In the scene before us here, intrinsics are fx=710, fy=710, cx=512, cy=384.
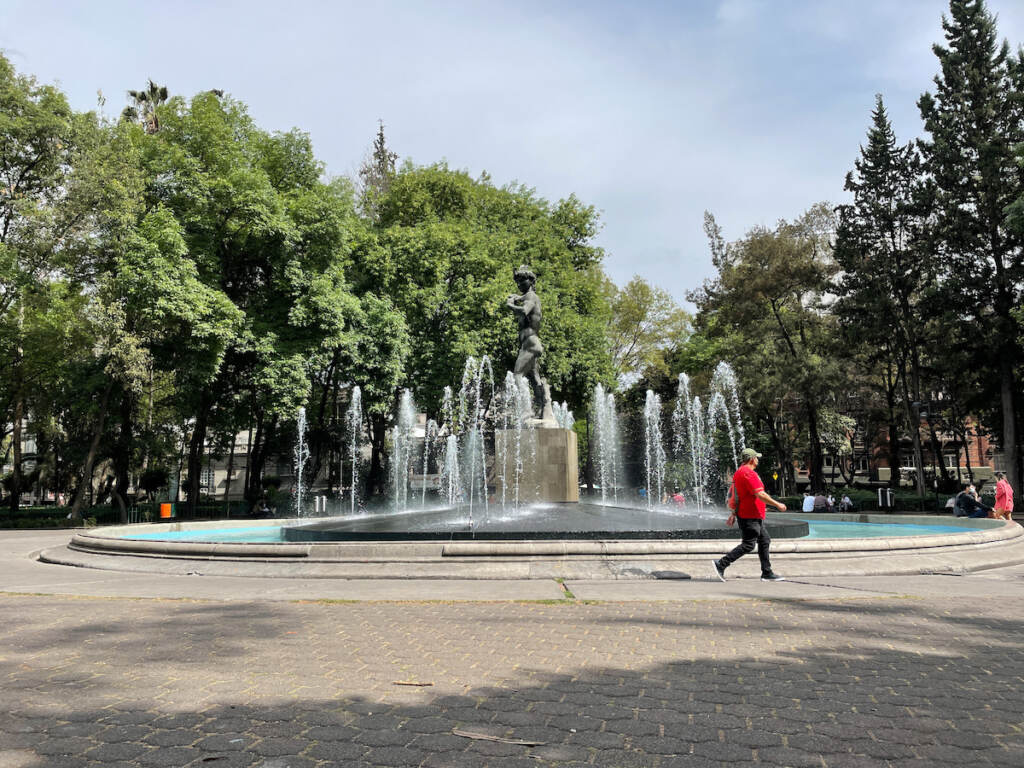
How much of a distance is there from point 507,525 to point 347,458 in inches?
1160

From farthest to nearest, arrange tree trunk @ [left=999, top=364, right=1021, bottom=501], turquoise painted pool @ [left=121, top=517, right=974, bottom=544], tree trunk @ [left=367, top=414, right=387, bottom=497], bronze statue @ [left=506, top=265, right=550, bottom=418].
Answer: tree trunk @ [left=367, top=414, right=387, bottom=497] → tree trunk @ [left=999, top=364, right=1021, bottom=501] → bronze statue @ [left=506, top=265, right=550, bottom=418] → turquoise painted pool @ [left=121, top=517, right=974, bottom=544]

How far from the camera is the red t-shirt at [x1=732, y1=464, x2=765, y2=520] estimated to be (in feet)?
30.9

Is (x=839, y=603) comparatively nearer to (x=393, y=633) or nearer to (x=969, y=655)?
(x=969, y=655)

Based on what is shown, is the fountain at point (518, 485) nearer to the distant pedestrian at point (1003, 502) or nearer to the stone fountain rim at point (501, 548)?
the stone fountain rim at point (501, 548)

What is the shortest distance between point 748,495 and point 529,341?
9419mm

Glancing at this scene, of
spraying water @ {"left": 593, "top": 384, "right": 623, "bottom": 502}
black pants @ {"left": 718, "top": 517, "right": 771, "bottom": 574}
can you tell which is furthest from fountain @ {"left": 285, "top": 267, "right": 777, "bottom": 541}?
black pants @ {"left": 718, "top": 517, "right": 771, "bottom": 574}

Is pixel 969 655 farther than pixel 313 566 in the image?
No

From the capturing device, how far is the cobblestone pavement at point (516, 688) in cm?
364

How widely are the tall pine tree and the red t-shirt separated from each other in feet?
85.6

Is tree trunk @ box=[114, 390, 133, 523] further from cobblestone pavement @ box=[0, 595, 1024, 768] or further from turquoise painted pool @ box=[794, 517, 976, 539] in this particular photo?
turquoise painted pool @ box=[794, 517, 976, 539]

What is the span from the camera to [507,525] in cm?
1313

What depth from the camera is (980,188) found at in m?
30.8

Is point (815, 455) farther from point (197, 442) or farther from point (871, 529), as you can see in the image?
point (197, 442)

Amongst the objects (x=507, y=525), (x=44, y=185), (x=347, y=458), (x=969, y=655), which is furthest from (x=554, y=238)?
(x=969, y=655)
